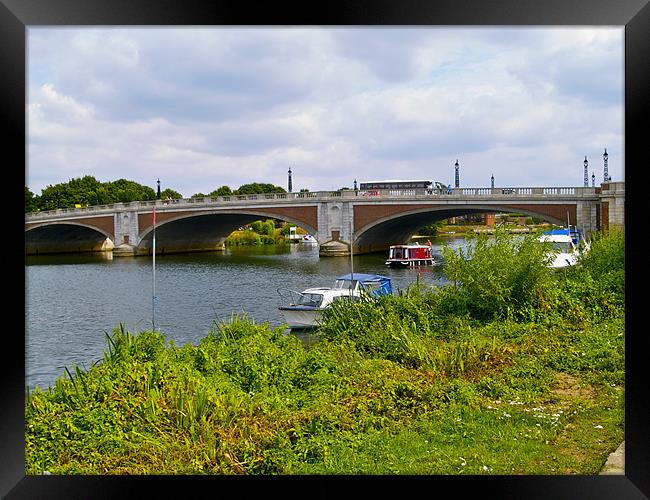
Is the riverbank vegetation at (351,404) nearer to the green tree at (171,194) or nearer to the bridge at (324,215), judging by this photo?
the bridge at (324,215)

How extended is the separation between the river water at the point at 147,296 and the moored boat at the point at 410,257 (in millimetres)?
506

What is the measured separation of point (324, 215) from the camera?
30.7 metres

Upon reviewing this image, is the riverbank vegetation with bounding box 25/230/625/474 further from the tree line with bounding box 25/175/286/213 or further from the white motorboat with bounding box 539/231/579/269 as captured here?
the tree line with bounding box 25/175/286/213

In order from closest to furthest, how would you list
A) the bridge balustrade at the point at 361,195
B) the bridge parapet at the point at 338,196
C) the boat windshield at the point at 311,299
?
1. the boat windshield at the point at 311,299
2. the bridge balustrade at the point at 361,195
3. the bridge parapet at the point at 338,196

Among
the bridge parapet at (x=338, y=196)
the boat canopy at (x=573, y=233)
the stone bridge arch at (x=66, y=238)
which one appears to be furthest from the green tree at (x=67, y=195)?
the boat canopy at (x=573, y=233)

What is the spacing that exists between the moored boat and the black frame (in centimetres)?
2141

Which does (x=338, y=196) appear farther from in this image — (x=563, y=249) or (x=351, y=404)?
(x=351, y=404)

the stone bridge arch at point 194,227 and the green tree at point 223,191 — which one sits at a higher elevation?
the green tree at point 223,191

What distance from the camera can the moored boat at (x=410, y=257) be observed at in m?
24.4

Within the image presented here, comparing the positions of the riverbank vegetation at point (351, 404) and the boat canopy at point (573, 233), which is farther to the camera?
the boat canopy at point (573, 233)

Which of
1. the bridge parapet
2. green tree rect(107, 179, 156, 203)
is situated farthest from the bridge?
green tree rect(107, 179, 156, 203)

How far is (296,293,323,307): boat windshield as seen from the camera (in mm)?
12234
